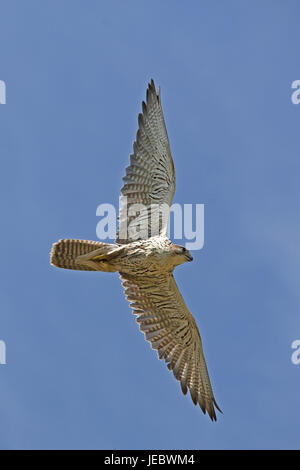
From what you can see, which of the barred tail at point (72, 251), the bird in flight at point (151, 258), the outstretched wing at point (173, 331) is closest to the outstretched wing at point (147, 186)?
the bird in flight at point (151, 258)

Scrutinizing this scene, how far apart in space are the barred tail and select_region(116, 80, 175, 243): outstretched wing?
401 mm

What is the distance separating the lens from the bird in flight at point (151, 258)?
12328 millimetres

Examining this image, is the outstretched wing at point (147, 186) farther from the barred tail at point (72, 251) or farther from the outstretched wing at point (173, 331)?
the outstretched wing at point (173, 331)

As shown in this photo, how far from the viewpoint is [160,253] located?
12.1m

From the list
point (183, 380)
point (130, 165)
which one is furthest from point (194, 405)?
point (130, 165)

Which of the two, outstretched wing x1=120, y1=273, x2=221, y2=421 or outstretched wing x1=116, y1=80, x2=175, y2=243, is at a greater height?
outstretched wing x1=116, y1=80, x2=175, y2=243

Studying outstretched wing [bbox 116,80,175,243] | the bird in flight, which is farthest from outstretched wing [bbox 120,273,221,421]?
outstretched wing [bbox 116,80,175,243]

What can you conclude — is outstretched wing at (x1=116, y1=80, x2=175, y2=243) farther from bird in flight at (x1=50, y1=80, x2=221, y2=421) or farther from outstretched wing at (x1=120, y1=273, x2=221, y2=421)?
outstretched wing at (x1=120, y1=273, x2=221, y2=421)

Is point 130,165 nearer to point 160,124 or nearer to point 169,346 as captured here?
point 160,124

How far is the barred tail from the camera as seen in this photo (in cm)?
1227

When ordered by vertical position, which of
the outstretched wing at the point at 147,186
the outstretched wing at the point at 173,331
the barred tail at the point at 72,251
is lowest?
the outstretched wing at the point at 173,331

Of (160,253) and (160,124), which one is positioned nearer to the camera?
(160,253)

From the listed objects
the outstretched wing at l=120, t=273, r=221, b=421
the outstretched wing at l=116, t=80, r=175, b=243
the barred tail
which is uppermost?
the outstretched wing at l=116, t=80, r=175, b=243

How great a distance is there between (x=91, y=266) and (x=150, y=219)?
3.66 ft
